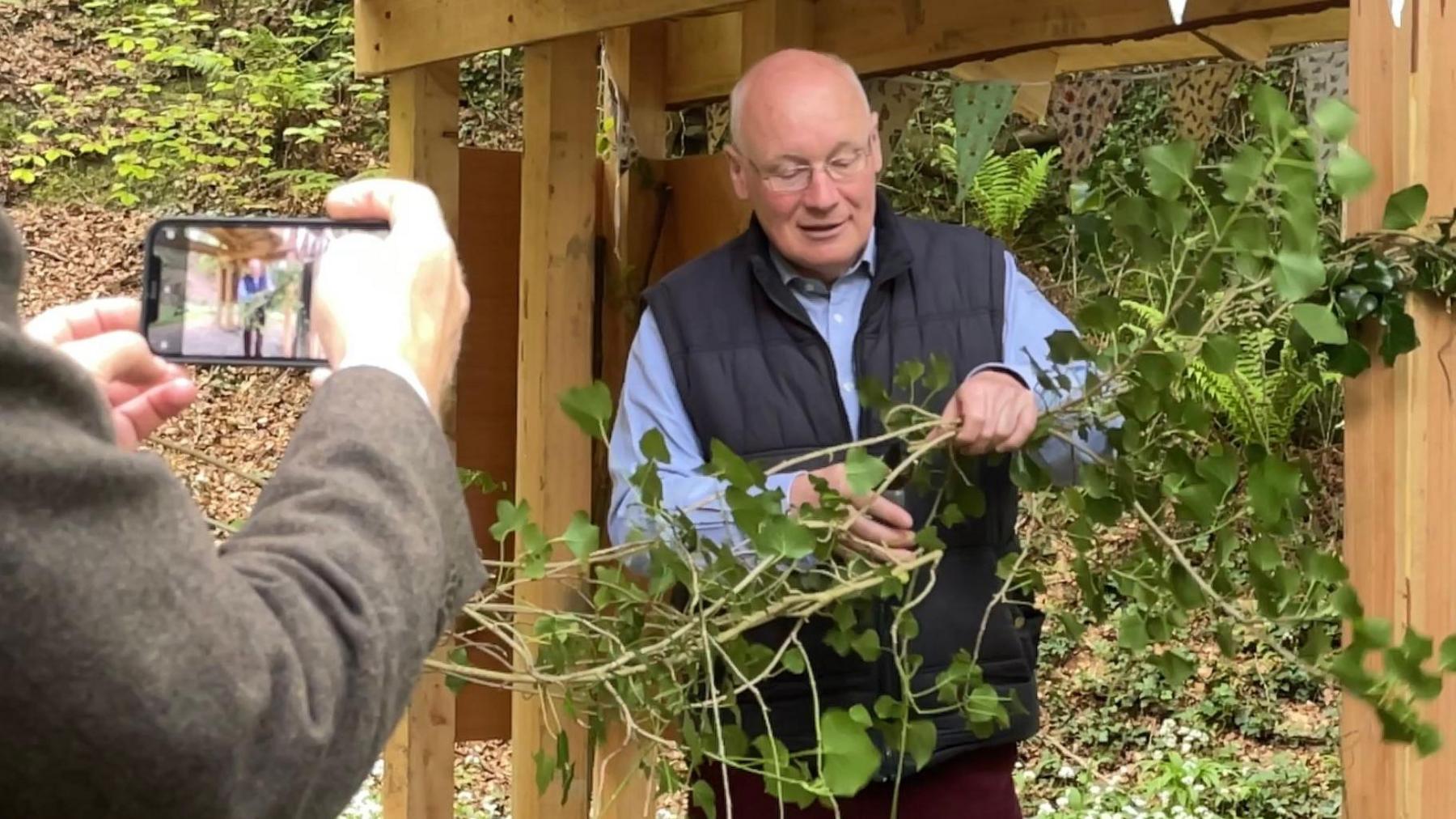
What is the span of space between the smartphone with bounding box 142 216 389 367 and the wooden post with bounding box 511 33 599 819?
1.91 m

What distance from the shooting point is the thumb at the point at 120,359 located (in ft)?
2.68

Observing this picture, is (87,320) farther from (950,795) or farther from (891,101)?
(891,101)

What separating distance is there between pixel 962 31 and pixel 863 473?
5.37 ft

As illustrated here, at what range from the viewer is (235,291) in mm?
901

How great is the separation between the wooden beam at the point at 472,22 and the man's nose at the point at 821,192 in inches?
21.8

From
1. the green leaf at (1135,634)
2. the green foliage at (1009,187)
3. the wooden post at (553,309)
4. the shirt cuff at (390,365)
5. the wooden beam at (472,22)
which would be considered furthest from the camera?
the green foliage at (1009,187)

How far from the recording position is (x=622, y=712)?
1432mm

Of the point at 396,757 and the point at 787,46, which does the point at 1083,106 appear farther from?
the point at 396,757

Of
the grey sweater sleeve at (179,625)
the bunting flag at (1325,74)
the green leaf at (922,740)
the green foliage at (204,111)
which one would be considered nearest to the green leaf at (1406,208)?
the green leaf at (922,740)

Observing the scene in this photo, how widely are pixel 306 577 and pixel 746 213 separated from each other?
7.98 ft

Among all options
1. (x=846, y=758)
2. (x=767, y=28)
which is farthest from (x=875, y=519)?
(x=767, y=28)

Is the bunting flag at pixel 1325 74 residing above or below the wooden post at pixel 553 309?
above

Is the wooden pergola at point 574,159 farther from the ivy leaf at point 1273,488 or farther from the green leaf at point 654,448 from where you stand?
the ivy leaf at point 1273,488

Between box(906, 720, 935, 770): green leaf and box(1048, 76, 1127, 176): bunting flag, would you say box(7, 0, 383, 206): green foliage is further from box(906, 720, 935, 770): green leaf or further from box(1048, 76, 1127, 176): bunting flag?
box(906, 720, 935, 770): green leaf
